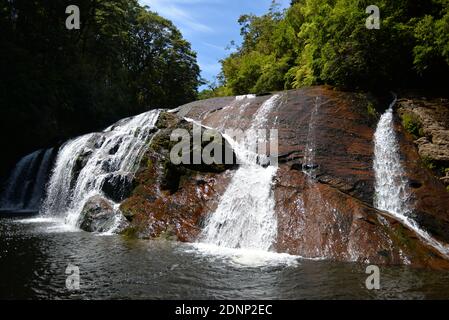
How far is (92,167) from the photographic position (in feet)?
51.4

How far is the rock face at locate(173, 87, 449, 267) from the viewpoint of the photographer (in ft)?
29.1

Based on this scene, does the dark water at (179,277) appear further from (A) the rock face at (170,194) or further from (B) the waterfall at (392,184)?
(B) the waterfall at (392,184)

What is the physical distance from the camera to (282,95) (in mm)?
15266

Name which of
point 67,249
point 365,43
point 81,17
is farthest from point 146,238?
point 81,17

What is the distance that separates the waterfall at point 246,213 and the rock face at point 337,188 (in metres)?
0.30

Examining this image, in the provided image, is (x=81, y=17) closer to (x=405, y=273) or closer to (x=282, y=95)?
(x=282, y=95)

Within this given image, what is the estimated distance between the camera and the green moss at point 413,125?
1233cm

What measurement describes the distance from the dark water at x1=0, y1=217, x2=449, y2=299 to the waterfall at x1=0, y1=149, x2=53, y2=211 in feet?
34.0

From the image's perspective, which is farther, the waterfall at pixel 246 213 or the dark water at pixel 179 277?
the waterfall at pixel 246 213

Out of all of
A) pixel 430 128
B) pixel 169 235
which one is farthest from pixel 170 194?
pixel 430 128

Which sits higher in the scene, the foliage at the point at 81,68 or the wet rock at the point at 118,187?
the foliage at the point at 81,68

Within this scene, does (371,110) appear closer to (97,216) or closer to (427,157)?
(427,157)

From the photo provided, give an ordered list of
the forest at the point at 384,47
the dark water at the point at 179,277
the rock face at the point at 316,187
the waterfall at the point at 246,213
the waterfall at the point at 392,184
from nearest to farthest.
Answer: the dark water at the point at 179,277 → the rock face at the point at 316,187 → the waterfall at the point at 392,184 → the waterfall at the point at 246,213 → the forest at the point at 384,47

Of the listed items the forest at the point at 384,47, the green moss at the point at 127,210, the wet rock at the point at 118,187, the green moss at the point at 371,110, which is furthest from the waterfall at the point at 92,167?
the green moss at the point at 371,110
